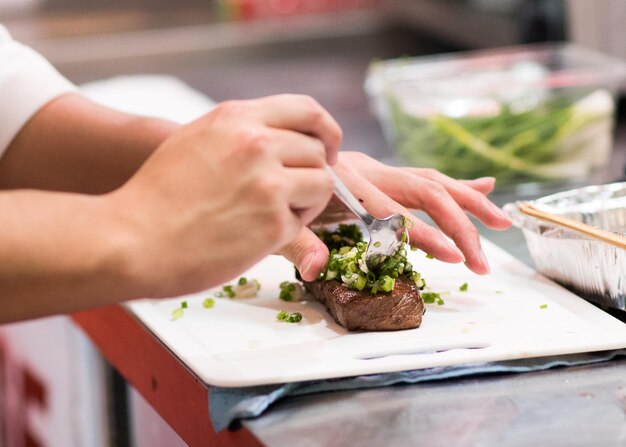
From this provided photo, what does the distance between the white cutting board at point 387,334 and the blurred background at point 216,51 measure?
0.29m

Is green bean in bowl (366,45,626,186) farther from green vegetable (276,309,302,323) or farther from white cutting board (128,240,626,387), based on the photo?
green vegetable (276,309,302,323)

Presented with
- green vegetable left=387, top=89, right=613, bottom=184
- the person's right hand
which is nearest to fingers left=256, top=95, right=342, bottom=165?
the person's right hand

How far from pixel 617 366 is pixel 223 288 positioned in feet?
1.80

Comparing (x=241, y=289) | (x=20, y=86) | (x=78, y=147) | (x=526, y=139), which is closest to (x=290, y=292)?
(x=241, y=289)

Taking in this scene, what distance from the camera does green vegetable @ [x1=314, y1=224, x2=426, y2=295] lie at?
130 cm

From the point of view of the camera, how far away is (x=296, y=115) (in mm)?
1073

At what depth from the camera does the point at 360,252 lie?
4.42 ft

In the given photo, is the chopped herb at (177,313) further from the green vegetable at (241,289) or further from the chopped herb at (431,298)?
the chopped herb at (431,298)

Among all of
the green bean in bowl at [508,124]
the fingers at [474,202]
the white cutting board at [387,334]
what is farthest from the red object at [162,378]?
the green bean in bowl at [508,124]

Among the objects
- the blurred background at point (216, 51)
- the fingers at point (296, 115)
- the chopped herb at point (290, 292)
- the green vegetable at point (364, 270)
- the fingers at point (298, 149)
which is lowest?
the blurred background at point (216, 51)

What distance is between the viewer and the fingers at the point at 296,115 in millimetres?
1071

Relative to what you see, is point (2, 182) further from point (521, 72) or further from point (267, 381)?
point (521, 72)

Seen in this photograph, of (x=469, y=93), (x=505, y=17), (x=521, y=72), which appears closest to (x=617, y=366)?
(x=469, y=93)

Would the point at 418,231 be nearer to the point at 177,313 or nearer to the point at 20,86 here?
the point at 177,313
